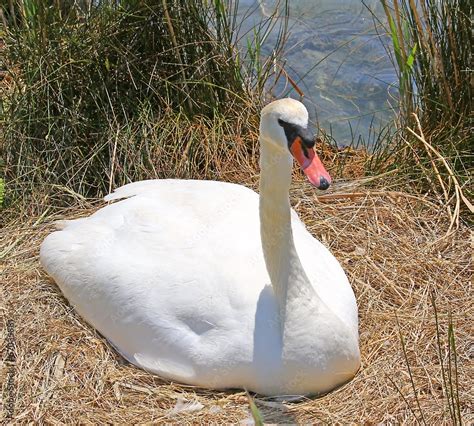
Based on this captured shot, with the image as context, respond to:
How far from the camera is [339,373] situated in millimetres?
3592

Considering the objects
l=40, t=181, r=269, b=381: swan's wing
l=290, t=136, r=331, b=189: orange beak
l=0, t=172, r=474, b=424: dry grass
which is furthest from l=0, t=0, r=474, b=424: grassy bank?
l=290, t=136, r=331, b=189: orange beak

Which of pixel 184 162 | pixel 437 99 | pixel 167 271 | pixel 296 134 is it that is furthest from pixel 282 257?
pixel 437 99

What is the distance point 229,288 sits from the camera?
3.62 metres

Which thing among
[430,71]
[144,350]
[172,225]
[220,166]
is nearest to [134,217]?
[172,225]

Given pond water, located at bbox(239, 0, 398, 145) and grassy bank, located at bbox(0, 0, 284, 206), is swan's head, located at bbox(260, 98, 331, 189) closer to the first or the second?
grassy bank, located at bbox(0, 0, 284, 206)

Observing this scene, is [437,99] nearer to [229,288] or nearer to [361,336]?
[361,336]

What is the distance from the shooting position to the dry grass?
357 centimetres

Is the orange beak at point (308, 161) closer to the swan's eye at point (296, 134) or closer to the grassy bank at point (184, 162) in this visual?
the swan's eye at point (296, 134)

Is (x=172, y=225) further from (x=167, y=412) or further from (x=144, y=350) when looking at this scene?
(x=167, y=412)

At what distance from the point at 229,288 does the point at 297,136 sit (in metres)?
0.77

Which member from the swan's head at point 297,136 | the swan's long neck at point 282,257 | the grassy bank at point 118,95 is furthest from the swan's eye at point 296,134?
the grassy bank at point 118,95

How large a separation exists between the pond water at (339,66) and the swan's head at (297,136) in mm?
3753

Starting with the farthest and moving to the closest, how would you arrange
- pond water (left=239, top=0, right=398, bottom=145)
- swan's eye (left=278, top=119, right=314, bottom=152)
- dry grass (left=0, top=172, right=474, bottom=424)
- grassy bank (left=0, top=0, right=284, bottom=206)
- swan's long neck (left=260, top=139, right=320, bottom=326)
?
1. pond water (left=239, top=0, right=398, bottom=145)
2. grassy bank (left=0, top=0, right=284, bottom=206)
3. dry grass (left=0, top=172, right=474, bottom=424)
4. swan's long neck (left=260, top=139, right=320, bottom=326)
5. swan's eye (left=278, top=119, right=314, bottom=152)

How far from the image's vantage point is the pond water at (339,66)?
729 centimetres
